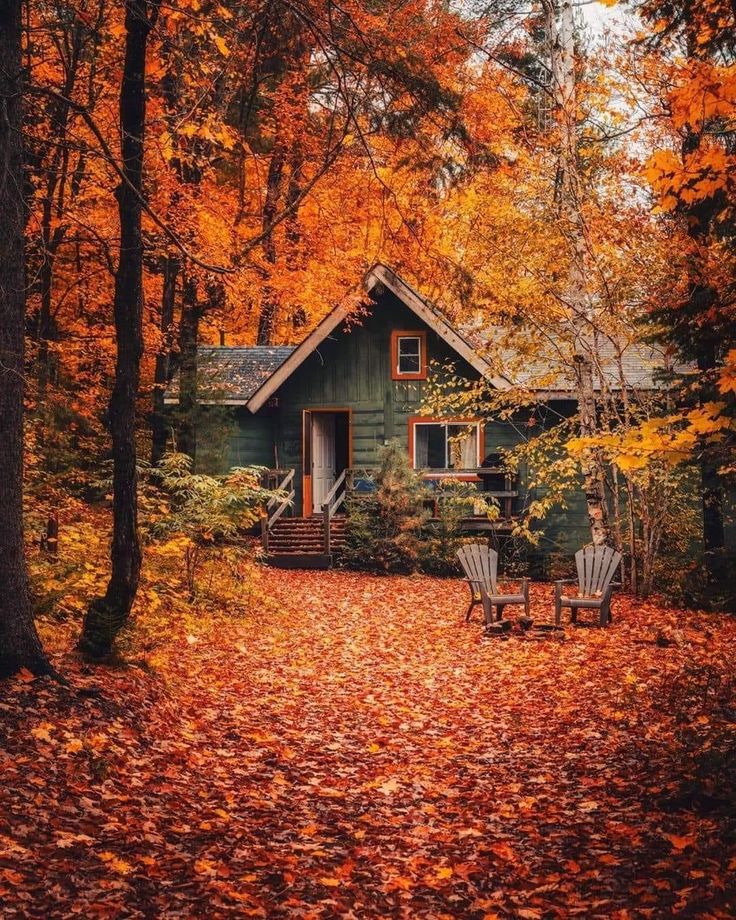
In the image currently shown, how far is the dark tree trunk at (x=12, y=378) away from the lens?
7.11 metres

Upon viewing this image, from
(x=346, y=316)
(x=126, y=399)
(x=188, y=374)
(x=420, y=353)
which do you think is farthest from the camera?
(x=420, y=353)

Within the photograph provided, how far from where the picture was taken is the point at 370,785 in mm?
6863

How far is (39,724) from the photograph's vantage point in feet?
21.5

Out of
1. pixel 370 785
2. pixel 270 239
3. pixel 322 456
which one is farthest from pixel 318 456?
pixel 370 785

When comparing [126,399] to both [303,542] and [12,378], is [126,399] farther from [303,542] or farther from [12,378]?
[303,542]

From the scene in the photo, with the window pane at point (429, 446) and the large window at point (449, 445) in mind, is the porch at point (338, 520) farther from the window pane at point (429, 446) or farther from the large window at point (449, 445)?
the window pane at point (429, 446)

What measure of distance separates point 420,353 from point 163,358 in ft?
22.9

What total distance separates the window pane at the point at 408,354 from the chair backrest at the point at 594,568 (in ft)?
32.4

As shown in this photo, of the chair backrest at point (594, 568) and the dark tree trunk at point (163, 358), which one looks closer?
the chair backrest at point (594, 568)

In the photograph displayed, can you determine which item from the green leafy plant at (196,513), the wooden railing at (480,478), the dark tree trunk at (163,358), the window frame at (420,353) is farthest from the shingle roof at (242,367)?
the green leafy plant at (196,513)

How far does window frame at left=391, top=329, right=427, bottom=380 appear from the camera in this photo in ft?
73.8

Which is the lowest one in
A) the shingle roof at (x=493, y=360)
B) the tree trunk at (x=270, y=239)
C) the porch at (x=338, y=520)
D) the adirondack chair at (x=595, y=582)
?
the adirondack chair at (x=595, y=582)

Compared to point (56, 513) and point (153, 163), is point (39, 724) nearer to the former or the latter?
point (56, 513)

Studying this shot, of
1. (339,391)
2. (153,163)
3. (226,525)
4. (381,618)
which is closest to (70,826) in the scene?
(226,525)
